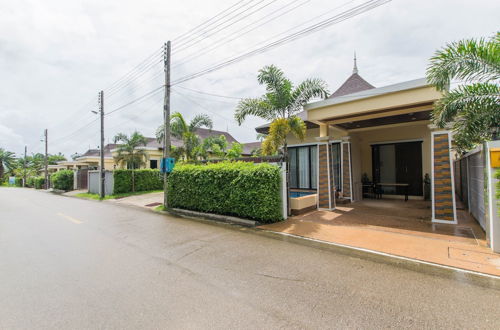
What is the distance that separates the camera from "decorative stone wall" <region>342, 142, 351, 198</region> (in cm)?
1108

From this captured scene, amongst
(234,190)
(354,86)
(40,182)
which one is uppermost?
(354,86)

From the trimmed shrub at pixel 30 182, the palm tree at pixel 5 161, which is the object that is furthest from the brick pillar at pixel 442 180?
the palm tree at pixel 5 161

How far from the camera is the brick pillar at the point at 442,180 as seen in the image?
6727 millimetres

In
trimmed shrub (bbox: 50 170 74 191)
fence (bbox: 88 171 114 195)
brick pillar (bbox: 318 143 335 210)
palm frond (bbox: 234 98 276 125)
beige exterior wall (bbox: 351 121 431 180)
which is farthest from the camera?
trimmed shrub (bbox: 50 170 74 191)

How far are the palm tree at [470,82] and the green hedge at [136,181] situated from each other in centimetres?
1658

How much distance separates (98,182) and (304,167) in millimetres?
17154

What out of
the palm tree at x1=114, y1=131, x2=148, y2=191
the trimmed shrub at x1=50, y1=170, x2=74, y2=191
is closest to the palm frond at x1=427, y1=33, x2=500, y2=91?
the palm tree at x1=114, y1=131, x2=148, y2=191

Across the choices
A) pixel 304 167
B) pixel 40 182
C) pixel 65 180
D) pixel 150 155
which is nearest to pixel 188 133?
pixel 304 167

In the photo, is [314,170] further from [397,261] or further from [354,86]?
[397,261]

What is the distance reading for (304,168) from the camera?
473 inches

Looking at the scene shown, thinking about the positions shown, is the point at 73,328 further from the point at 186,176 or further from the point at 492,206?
the point at 186,176

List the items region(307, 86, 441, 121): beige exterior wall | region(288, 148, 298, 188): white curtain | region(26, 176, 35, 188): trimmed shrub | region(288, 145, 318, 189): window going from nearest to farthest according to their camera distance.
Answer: region(307, 86, 441, 121): beige exterior wall
region(288, 145, 318, 189): window
region(288, 148, 298, 188): white curtain
region(26, 176, 35, 188): trimmed shrub

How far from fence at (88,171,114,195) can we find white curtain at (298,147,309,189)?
1420 cm

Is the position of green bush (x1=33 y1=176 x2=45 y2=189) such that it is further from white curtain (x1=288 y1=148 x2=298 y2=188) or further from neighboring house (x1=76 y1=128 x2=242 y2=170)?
Answer: white curtain (x1=288 y1=148 x2=298 y2=188)
